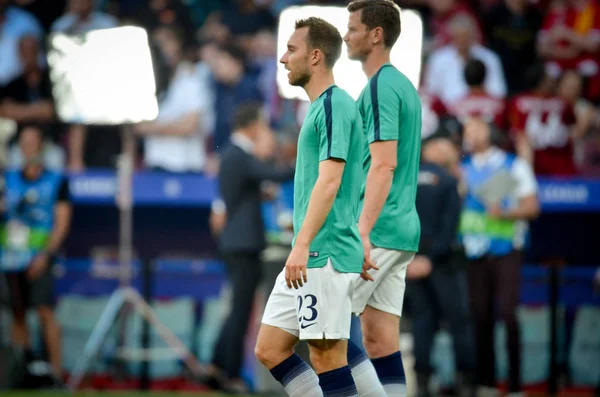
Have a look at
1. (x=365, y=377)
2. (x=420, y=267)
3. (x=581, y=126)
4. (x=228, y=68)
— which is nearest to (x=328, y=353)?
(x=365, y=377)

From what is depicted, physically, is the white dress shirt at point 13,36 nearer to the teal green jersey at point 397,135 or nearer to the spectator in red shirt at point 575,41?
the spectator in red shirt at point 575,41

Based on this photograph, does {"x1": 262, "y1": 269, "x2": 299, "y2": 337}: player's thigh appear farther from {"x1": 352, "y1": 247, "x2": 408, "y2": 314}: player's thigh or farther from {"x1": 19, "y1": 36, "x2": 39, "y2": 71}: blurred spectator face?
{"x1": 19, "y1": 36, "x2": 39, "y2": 71}: blurred spectator face

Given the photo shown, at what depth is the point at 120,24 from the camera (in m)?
12.5

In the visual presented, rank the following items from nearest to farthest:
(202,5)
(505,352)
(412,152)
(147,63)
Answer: (412,152), (505,352), (147,63), (202,5)

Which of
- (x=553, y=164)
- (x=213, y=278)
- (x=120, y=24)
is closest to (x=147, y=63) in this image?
(x=120, y=24)

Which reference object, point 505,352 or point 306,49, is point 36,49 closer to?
point 505,352

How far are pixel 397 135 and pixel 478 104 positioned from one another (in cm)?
591

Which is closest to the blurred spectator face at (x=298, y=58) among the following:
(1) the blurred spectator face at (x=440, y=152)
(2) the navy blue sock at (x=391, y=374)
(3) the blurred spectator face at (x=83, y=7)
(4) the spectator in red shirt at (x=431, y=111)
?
(2) the navy blue sock at (x=391, y=374)

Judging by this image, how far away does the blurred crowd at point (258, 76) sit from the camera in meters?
11.7

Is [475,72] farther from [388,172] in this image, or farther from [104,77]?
[388,172]

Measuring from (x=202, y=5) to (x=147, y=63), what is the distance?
2.40 meters

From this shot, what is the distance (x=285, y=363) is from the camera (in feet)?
16.8

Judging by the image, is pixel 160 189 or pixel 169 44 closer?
pixel 160 189

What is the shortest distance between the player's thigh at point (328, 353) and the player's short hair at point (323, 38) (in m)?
1.26
